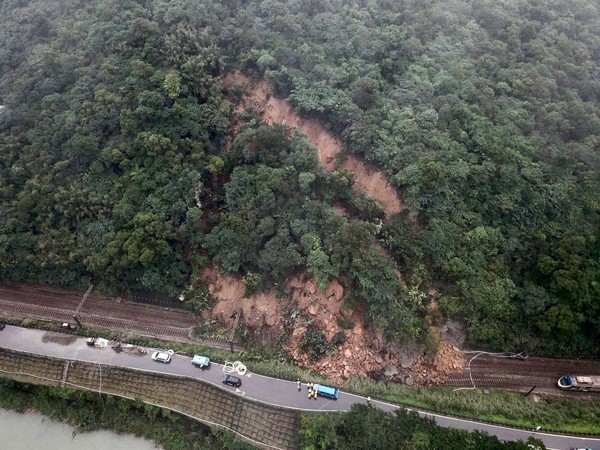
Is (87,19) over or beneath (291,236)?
over

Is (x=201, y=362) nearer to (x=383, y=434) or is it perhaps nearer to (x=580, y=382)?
(x=383, y=434)

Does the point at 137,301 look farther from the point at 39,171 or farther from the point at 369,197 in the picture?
the point at 369,197

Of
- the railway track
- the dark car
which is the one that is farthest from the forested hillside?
the dark car

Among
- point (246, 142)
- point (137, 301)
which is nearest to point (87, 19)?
point (246, 142)

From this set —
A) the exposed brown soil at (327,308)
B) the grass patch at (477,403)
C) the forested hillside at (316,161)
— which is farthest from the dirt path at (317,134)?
the grass patch at (477,403)

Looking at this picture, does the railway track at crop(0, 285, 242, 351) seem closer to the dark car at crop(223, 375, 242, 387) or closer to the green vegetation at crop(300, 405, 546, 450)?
the dark car at crop(223, 375, 242, 387)

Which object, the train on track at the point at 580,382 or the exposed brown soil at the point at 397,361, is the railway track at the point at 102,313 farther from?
the train on track at the point at 580,382

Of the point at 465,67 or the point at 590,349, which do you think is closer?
the point at 590,349
